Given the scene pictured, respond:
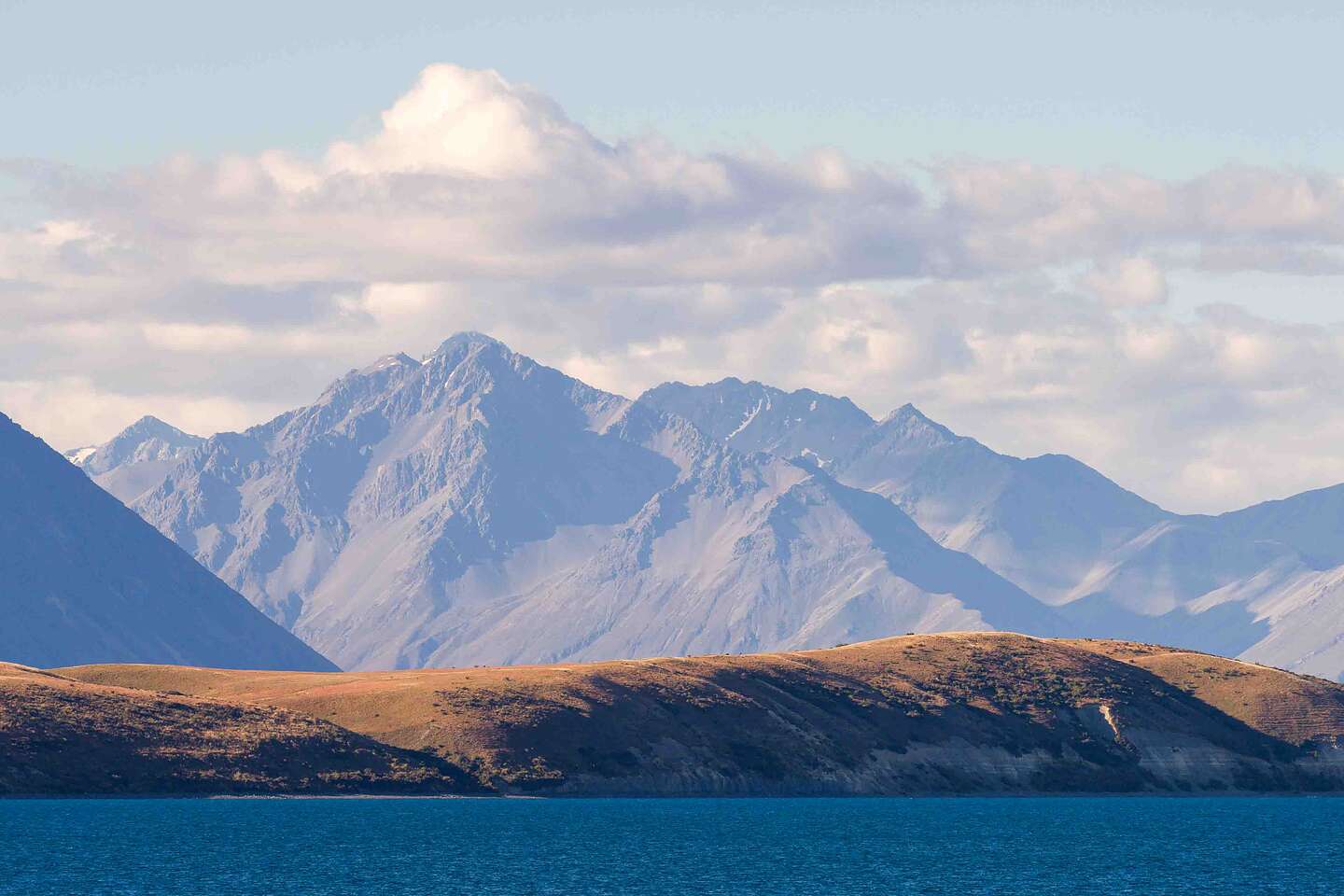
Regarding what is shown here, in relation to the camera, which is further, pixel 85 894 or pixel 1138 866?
pixel 1138 866

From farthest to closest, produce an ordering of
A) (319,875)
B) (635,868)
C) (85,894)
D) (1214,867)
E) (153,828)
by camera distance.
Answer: (153,828) < (1214,867) < (635,868) < (319,875) < (85,894)

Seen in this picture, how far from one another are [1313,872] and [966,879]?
106 feet

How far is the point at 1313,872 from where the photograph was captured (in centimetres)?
17512

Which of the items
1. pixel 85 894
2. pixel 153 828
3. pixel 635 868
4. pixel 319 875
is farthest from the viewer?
pixel 153 828

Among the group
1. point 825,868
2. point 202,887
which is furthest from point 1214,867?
point 202,887

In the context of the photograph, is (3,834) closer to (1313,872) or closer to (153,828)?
(153,828)

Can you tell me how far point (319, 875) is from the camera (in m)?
156

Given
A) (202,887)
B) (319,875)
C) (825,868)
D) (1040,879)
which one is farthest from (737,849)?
(202,887)

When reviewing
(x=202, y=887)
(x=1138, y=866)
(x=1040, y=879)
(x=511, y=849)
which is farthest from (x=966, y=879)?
(x=202, y=887)

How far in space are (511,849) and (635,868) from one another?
18.2 metres

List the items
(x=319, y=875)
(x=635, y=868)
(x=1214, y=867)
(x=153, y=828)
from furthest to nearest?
1. (x=153, y=828)
2. (x=1214, y=867)
3. (x=635, y=868)
4. (x=319, y=875)

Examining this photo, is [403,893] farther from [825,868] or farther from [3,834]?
[3,834]

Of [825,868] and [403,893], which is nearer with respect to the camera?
[403,893]

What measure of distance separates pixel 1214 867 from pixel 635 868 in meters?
51.1
